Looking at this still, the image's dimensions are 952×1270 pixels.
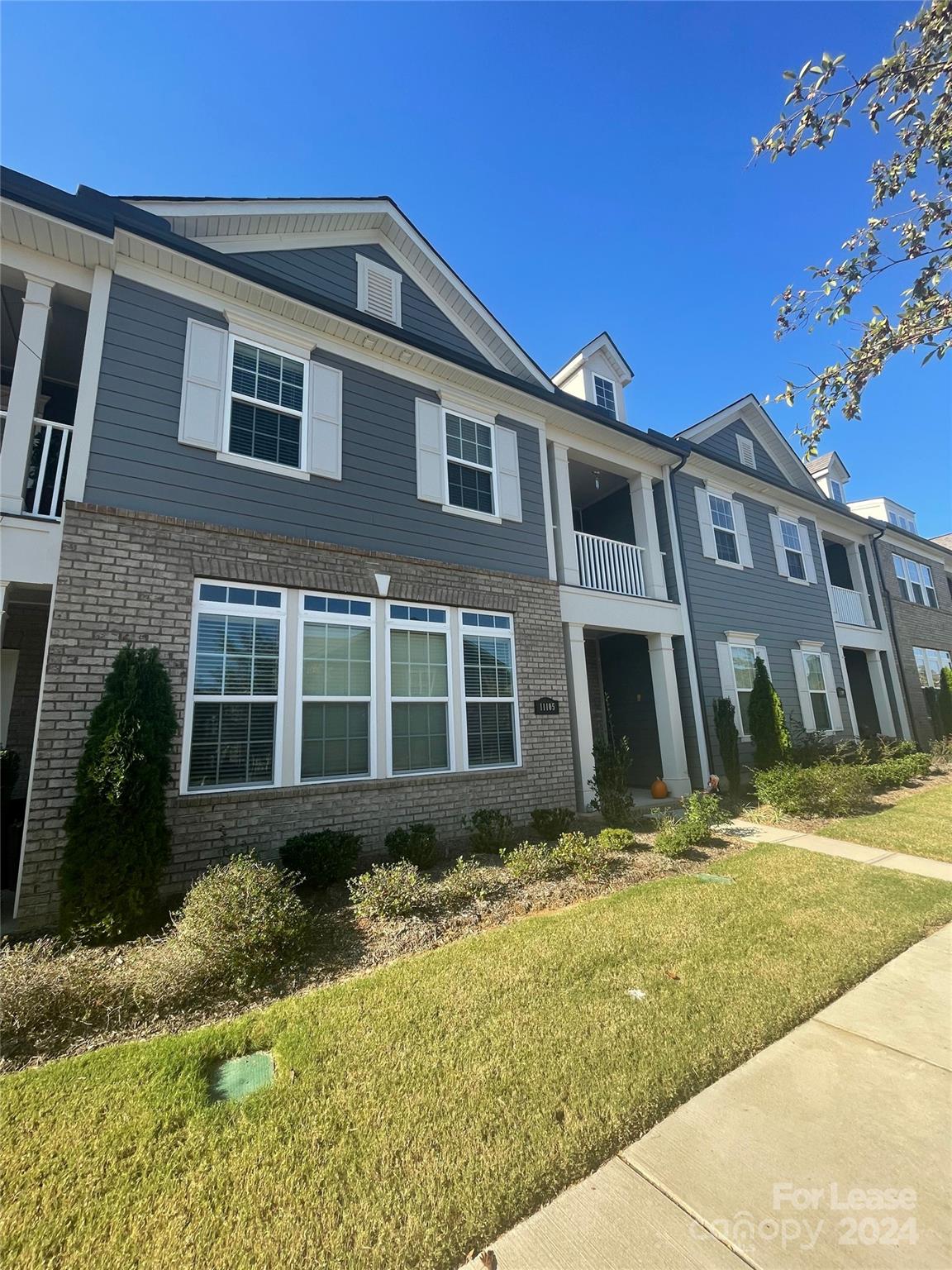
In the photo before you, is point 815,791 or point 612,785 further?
point 815,791

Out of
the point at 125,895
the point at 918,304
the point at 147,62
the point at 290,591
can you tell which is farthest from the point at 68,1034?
the point at 147,62

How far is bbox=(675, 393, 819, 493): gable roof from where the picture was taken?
13.4m

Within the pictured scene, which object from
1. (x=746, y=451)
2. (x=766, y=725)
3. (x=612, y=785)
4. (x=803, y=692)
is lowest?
(x=612, y=785)

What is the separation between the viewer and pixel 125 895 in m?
4.39

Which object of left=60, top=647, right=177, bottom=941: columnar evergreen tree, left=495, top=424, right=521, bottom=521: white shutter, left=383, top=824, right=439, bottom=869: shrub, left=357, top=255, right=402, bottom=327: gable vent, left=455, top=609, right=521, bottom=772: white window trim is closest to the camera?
left=60, top=647, right=177, bottom=941: columnar evergreen tree

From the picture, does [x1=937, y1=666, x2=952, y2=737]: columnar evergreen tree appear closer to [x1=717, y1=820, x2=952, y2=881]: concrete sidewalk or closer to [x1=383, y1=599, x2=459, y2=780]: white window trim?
[x1=717, y1=820, x2=952, y2=881]: concrete sidewalk

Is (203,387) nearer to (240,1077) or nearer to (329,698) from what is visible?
(329,698)

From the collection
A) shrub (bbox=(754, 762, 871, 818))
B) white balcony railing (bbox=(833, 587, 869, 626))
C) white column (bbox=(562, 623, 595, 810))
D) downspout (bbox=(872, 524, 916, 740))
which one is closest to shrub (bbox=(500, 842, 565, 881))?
white column (bbox=(562, 623, 595, 810))

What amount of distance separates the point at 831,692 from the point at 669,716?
650 cm

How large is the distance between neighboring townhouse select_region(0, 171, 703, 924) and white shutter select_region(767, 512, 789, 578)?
6.46 meters

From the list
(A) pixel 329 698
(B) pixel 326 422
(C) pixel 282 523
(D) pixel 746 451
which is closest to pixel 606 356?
(D) pixel 746 451

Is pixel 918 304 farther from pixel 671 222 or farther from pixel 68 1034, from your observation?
pixel 68 1034

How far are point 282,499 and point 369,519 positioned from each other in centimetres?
113

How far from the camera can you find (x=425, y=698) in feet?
24.0
